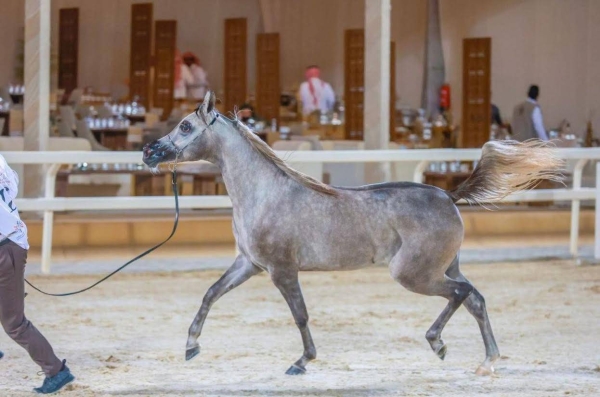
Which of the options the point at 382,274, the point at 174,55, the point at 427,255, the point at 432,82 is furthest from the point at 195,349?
the point at 432,82

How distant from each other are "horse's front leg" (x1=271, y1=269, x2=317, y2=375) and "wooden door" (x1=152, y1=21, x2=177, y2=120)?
1234cm

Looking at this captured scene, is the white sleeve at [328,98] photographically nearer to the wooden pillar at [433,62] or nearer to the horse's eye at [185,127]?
the wooden pillar at [433,62]

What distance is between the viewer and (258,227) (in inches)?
236

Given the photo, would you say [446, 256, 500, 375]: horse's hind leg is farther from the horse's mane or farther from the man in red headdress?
the man in red headdress

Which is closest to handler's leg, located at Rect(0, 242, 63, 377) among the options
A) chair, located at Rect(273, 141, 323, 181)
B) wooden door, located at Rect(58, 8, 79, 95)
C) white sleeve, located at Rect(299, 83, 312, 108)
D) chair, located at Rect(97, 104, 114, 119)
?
chair, located at Rect(273, 141, 323, 181)

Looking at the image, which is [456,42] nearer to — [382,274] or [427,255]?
[382,274]

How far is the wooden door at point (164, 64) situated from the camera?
61.0 feet

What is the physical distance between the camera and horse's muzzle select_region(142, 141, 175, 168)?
5.97 m

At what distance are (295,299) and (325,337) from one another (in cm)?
164

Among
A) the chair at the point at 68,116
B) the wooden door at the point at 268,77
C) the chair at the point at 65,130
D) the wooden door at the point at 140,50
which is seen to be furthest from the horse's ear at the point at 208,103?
the wooden door at the point at 140,50

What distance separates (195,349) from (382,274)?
4876mm

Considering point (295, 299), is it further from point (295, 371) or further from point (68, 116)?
point (68, 116)

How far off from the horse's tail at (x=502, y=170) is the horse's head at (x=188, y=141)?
1.34 meters

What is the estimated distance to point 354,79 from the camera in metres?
15.3
